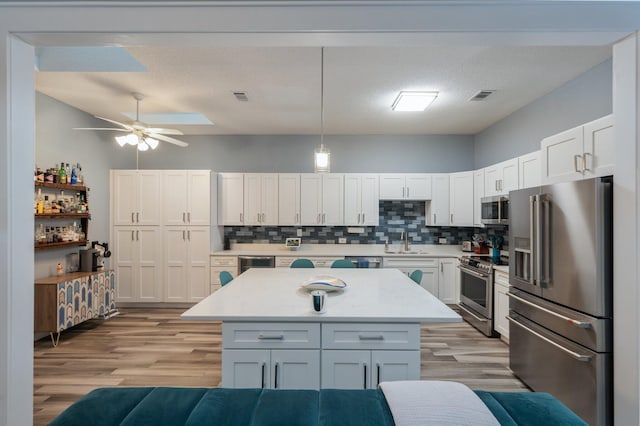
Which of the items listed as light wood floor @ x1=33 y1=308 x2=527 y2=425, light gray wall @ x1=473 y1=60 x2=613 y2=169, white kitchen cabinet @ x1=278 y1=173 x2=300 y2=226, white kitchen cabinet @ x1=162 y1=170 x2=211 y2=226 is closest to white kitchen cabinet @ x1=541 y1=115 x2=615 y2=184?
light gray wall @ x1=473 y1=60 x2=613 y2=169

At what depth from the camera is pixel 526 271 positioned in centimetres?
268

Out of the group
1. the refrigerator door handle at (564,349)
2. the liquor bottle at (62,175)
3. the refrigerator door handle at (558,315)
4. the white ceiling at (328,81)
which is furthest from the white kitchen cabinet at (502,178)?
the liquor bottle at (62,175)

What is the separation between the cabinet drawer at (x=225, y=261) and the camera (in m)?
5.15

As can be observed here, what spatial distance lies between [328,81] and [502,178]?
249 centimetres

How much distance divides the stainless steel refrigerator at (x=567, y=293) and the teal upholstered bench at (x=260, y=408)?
1.07 metres

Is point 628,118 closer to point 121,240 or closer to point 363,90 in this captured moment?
point 363,90

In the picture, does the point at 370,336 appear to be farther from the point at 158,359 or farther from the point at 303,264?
the point at 158,359

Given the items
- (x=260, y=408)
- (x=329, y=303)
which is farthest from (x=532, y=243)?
(x=260, y=408)

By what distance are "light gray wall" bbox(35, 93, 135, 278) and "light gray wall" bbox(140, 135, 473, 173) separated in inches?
27.8

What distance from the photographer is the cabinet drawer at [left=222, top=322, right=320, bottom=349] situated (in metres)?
2.00

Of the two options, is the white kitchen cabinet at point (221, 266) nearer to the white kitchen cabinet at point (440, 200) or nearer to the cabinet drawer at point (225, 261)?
the cabinet drawer at point (225, 261)

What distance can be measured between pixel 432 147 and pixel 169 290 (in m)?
5.06

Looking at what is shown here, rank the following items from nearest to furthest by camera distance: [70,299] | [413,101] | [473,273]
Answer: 1. [70,299]
2. [413,101]
3. [473,273]

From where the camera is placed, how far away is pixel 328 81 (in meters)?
3.42
